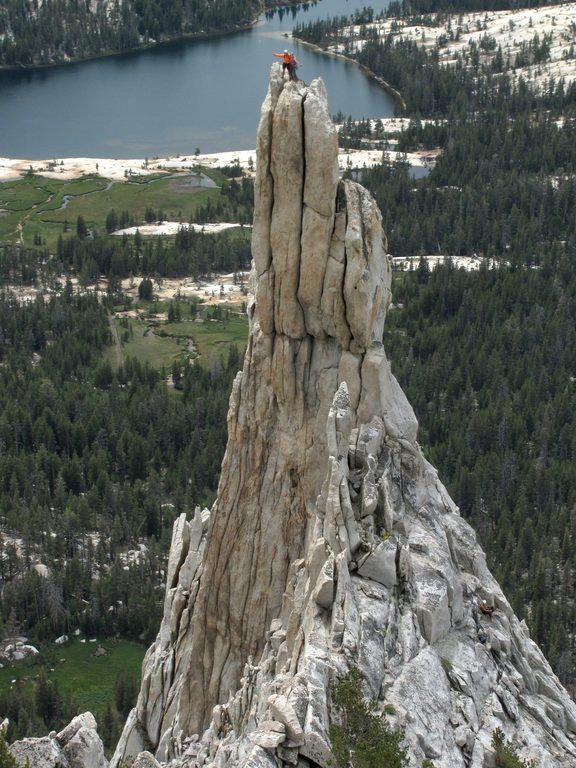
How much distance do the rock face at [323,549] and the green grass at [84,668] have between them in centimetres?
4177

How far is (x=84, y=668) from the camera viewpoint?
92.2 meters

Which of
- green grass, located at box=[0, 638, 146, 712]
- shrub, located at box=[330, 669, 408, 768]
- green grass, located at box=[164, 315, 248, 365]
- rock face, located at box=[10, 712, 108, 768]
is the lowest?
green grass, located at box=[164, 315, 248, 365]

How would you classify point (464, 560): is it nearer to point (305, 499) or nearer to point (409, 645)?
point (305, 499)

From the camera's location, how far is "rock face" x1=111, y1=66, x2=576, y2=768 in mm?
34188

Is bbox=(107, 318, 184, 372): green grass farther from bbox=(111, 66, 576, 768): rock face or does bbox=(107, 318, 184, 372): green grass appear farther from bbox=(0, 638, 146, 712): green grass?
bbox=(111, 66, 576, 768): rock face

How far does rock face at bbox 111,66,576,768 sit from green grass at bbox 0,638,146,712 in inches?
1644

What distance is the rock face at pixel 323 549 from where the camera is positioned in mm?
34188

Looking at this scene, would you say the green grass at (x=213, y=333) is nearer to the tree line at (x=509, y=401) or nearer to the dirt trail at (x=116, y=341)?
the dirt trail at (x=116, y=341)

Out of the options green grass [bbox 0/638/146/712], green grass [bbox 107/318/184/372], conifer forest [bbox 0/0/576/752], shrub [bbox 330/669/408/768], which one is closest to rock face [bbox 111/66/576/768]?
shrub [bbox 330/669/408/768]

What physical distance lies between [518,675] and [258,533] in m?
9.44

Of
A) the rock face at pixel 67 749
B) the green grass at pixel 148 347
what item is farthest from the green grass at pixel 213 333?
the rock face at pixel 67 749

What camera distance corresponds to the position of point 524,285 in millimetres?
177625

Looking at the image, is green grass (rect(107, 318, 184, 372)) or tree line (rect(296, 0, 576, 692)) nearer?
tree line (rect(296, 0, 576, 692))

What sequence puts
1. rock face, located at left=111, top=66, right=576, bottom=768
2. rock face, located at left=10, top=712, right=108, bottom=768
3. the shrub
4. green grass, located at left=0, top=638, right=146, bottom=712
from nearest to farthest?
the shrub
rock face, located at left=10, top=712, right=108, bottom=768
rock face, located at left=111, top=66, right=576, bottom=768
green grass, located at left=0, top=638, right=146, bottom=712
